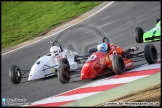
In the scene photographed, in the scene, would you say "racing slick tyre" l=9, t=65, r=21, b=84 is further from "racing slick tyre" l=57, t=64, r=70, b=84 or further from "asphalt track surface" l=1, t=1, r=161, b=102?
"racing slick tyre" l=57, t=64, r=70, b=84

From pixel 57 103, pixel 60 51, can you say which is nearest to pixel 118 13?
pixel 60 51

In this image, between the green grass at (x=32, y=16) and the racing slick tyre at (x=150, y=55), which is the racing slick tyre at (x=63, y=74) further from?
the green grass at (x=32, y=16)

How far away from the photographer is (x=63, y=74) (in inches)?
420

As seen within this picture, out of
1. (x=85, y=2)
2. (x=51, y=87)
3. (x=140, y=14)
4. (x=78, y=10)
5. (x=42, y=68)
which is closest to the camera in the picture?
(x=51, y=87)

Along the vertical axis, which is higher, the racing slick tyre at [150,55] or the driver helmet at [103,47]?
the driver helmet at [103,47]

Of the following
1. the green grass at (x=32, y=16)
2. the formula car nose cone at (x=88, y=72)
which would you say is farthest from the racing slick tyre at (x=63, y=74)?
the green grass at (x=32, y=16)

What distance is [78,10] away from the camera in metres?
23.3

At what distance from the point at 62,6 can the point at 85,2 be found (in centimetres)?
145

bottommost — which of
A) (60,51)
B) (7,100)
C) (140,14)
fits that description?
(7,100)

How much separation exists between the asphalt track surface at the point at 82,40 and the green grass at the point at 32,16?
1503 mm

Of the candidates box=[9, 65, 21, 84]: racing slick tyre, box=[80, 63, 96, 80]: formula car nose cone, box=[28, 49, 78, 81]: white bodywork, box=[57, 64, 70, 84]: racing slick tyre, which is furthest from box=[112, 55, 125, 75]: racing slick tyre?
box=[9, 65, 21, 84]: racing slick tyre

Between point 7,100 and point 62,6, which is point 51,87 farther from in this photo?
point 62,6

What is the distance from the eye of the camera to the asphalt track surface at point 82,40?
10644mm

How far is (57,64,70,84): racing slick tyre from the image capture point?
10633mm
